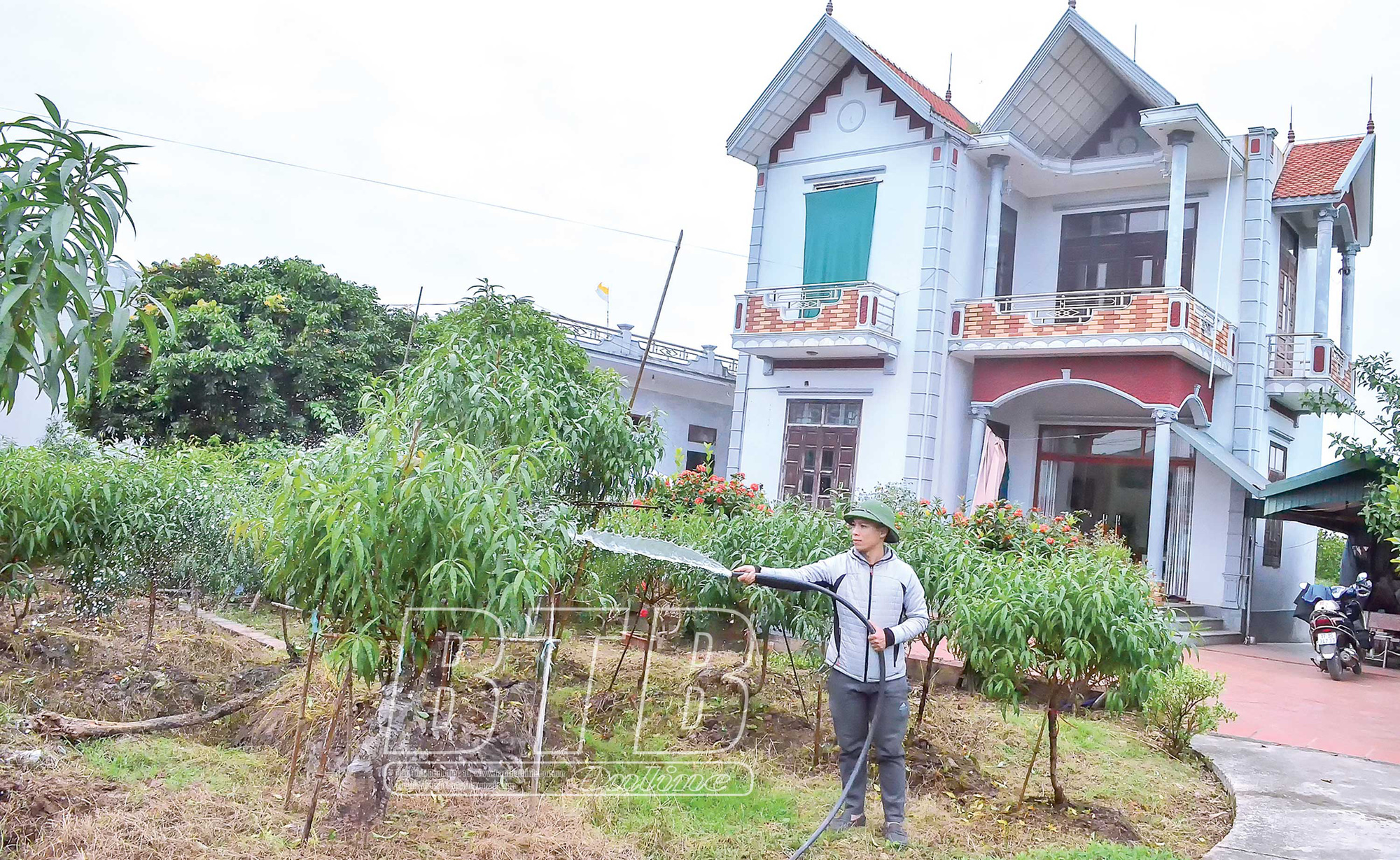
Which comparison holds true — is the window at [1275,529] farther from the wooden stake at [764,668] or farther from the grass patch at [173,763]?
the grass patch at [173,763]

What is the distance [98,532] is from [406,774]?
318cm

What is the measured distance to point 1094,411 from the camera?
14594 mm

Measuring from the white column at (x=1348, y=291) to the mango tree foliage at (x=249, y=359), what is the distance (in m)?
13.7

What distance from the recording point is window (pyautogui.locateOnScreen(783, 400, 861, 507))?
14789 mm

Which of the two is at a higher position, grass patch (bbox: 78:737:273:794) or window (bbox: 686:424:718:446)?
window (bbox: 686:424:718:446)

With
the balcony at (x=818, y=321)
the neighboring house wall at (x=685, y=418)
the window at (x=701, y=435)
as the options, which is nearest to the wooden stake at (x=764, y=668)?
→ the balcony at (x=818, y=321)

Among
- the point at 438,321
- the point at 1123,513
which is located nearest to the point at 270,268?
the point at 438,321

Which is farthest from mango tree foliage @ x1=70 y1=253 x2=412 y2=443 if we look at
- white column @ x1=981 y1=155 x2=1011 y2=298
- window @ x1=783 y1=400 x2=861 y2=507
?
white column @ x1=981 y1=155 x2=1011 y2=298

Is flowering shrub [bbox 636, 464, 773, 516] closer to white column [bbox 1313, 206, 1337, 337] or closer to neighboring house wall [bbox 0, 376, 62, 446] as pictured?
white column [bbox 1313, 206, 1337, 337]

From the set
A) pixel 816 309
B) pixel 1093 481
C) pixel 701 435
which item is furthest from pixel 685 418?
pixel 1093 481

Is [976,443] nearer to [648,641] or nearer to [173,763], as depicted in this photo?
[648,641]

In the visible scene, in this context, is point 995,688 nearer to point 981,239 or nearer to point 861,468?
point 861,468

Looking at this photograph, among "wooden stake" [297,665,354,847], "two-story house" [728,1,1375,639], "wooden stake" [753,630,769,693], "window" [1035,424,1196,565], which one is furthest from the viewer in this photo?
"window" [1035,424,1196,565]

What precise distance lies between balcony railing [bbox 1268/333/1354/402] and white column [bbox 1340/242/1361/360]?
3.42 ft
